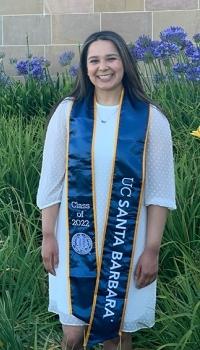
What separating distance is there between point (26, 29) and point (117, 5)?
954 millimetres

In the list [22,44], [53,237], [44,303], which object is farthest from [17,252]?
[22,44]

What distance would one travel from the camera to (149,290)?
2635 mm

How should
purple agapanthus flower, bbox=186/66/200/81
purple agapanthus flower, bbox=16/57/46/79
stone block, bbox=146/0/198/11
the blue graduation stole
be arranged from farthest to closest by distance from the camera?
stone block, bbox=146/0/198/11 → purple agapanthus flower, bbox=16/57/46/79 → purple agapanthus flower, bbox=186/66/200/81 → the blue graduation stole

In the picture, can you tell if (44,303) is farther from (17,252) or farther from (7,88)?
(7,88)

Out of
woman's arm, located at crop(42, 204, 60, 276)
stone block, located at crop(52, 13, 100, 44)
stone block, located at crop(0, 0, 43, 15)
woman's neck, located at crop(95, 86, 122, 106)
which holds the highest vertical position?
stone block, located at crop(0, 0, 43, 15)

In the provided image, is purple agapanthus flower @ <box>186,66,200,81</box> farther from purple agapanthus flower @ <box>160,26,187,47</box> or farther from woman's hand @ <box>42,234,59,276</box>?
woman's hand @ <box>42,234,59,276</box>

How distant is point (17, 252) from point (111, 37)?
1.15 m

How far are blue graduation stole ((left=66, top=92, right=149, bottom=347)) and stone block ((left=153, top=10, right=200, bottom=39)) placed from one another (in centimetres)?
463

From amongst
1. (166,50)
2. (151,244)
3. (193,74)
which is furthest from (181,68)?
(151,244)

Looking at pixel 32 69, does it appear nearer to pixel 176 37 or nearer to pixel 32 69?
pixel 32 69

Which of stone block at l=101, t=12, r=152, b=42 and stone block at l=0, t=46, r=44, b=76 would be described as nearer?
stone block at l=101, t=12, r=152, b=42

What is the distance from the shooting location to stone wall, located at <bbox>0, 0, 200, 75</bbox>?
23.2 feet

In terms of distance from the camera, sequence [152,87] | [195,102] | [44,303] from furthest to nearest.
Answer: [152,87] < [195,102] < [44,303]

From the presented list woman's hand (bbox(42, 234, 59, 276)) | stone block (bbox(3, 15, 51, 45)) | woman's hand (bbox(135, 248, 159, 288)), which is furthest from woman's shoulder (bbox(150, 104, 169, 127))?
stone block (bbox(3, 15, 51, 45))
